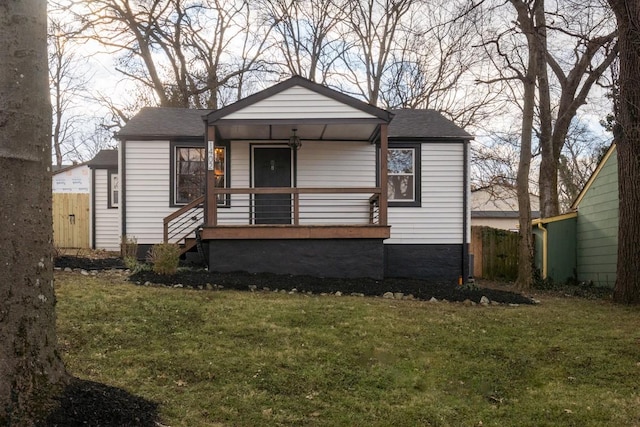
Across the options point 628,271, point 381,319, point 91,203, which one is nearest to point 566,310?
point 628,271

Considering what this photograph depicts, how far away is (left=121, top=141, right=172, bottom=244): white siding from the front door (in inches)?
81.2

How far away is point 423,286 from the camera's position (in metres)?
10.3

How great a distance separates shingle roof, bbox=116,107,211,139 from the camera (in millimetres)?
12867

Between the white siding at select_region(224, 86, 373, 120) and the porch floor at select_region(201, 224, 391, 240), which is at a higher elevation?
the white siding at select_region(224, 86, 373, 120)

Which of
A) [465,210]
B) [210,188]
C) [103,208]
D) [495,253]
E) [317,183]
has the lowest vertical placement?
[495,253]

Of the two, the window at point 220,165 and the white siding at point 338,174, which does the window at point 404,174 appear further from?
the window at point 220,165

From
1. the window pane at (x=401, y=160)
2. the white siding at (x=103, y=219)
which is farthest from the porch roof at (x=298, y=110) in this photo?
the white siding at (x=103, y=219)

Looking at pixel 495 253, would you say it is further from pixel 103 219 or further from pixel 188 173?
pixel 103 219

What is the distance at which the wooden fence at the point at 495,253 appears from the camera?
1565cm

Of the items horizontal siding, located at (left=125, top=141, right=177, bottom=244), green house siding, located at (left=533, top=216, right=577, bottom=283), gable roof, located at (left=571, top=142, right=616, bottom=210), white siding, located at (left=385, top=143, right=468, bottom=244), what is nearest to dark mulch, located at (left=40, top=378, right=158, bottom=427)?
horizontal siding, located at (left=125, top=141, right=177, bottom=244)

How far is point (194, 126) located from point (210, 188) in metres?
3.26

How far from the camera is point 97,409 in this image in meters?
3.39

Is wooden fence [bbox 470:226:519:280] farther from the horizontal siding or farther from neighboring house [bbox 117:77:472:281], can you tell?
the horizontal siding

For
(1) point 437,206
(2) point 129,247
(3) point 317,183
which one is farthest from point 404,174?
(2) point 129,247
